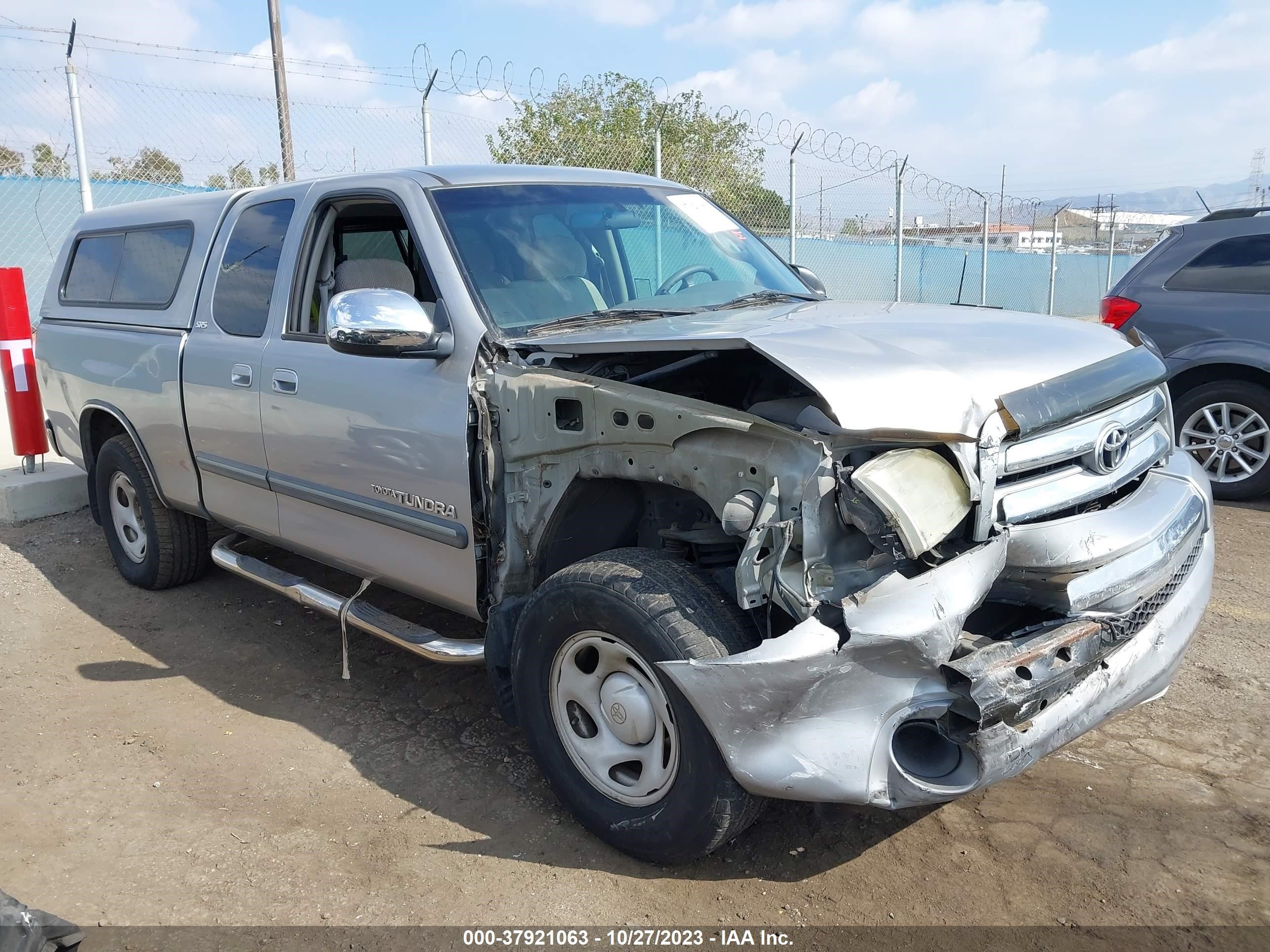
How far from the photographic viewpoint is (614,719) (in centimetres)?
279

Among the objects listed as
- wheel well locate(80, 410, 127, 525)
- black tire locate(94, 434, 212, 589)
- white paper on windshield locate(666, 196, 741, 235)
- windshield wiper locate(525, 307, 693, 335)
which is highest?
white paper on windshield locate(666, 196, 741, 235)

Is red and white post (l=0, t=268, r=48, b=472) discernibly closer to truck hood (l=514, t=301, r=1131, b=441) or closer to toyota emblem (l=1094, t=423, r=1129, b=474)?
truck hood (l=514, t=301, r=1131, b=441)

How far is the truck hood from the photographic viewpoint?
7.81 ft

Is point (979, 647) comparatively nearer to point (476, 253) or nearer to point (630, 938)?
point (630, 938)

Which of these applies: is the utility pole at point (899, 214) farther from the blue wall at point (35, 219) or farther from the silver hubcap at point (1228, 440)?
the blue wall at point (35, 219)

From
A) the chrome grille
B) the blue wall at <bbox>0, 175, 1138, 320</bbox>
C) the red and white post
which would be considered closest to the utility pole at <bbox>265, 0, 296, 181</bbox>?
the blue wall at <bbox>0, 175, 1138, 320</bbox>

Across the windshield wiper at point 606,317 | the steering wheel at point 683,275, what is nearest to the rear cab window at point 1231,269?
the steering wheel at point 683,275

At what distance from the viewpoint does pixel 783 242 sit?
13602 mm

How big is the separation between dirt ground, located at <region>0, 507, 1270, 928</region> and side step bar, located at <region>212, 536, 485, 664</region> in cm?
41

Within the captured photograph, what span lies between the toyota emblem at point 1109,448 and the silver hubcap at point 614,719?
1.33 m

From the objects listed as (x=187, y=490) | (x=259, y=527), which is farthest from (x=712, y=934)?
(x=187, y=490)

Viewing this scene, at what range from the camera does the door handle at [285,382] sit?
383 cm

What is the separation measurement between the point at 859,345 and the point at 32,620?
4.49m

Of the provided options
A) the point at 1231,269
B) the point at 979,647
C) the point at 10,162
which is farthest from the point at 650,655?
the point at 10,162
